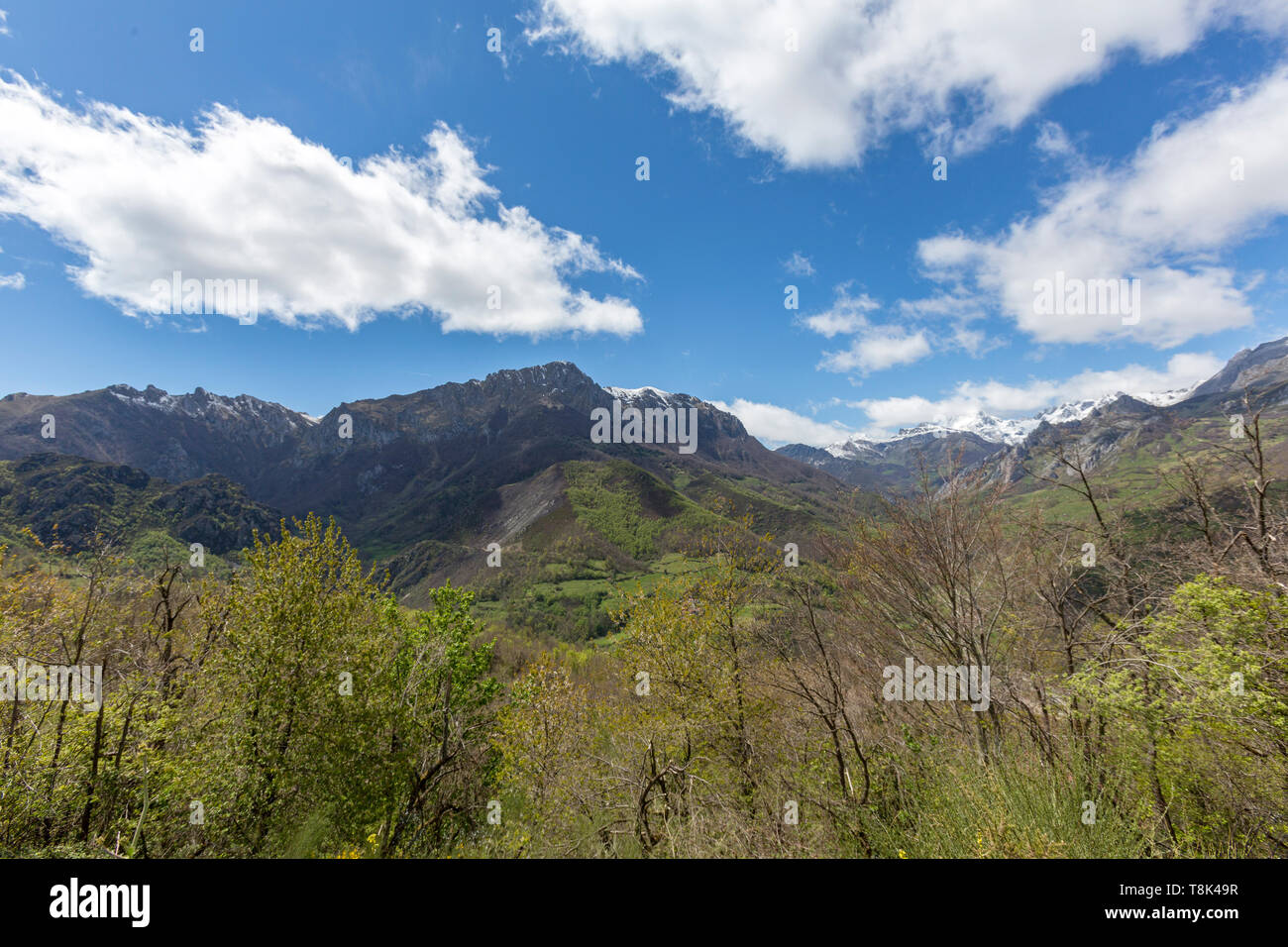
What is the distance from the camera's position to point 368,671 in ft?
51.9

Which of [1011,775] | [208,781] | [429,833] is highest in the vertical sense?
[1011,775]

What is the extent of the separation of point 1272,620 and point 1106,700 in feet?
5.35

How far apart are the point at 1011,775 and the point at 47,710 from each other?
16526mm

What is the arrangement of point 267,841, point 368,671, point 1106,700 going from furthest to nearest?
point 368,671
point 267,841
point 1106,700
